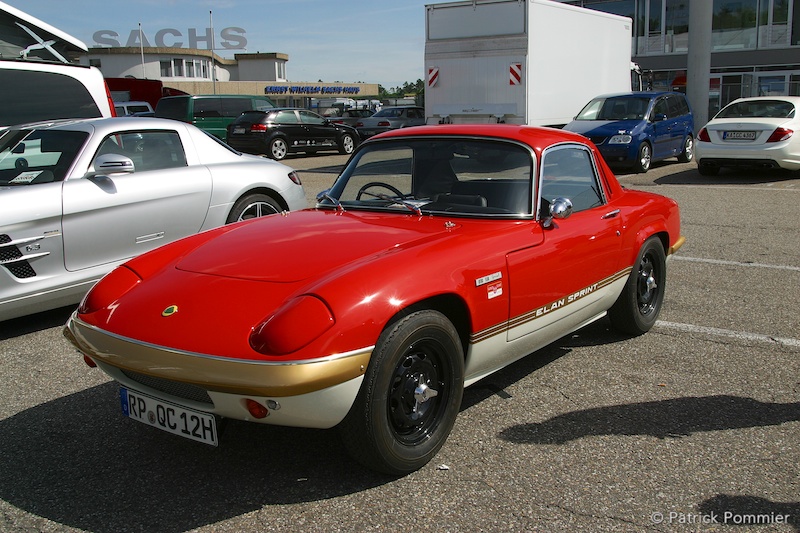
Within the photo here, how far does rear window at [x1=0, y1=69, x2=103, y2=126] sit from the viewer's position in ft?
25.0

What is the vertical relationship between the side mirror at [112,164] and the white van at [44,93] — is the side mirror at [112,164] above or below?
below

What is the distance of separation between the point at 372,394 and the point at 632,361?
7.53ft

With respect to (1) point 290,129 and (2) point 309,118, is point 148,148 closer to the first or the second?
(1) point 290,129

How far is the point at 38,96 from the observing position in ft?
25.3

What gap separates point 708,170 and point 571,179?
36.7 feet

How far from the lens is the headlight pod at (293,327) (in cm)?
284

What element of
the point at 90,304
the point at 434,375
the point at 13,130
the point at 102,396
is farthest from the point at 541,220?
the point at 13,130

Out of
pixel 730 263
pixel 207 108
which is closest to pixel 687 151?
pixel 730 263

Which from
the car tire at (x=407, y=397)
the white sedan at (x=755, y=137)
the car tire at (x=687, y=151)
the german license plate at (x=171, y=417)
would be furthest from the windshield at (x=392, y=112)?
the german license plate at (x=171, y=417)

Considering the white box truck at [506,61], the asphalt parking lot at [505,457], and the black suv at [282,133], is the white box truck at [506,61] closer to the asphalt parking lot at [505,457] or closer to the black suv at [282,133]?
the black suv at [282,133]

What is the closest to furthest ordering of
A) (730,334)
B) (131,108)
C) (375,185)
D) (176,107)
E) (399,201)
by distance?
1. (399,201)
2. (375,185)
3. (730,334)
4. (176,107)
5. (131,108)

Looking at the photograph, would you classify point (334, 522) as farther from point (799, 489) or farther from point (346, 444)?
point (799, 489)

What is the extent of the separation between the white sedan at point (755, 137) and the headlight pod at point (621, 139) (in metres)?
1.29

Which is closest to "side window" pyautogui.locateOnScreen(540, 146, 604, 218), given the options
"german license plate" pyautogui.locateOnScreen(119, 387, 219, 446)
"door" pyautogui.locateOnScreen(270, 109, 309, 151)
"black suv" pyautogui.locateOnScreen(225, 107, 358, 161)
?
"german license plate" pyautogui.locateOnScreen(119, 387, 219, 446)
